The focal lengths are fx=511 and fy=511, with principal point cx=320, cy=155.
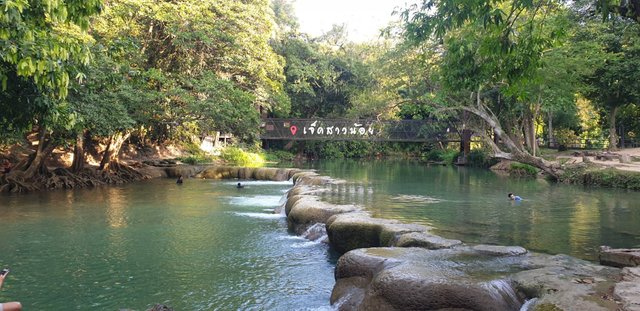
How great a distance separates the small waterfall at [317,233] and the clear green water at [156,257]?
22cm

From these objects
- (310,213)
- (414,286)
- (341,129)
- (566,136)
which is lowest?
(414,286)

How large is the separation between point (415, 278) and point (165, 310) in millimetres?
3203

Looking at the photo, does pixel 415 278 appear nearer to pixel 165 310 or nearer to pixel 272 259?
pixel 165 310

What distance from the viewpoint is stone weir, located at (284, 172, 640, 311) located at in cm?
571

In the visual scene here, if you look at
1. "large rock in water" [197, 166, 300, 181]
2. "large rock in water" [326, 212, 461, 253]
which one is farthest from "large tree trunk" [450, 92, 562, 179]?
"large rock in water" [326, 212, 461, 253]

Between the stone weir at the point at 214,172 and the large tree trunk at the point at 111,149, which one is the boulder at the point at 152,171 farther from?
the large tree trunk at the point at 111,149

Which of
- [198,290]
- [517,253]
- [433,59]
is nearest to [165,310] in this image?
[198,290]

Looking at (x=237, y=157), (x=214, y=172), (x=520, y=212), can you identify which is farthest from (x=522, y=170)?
(x=237, y=157)

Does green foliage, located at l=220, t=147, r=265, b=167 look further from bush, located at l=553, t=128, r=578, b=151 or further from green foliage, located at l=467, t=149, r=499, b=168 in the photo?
bush, located at l=553, t=128, r=578, b=151

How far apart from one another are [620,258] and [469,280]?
104 inches

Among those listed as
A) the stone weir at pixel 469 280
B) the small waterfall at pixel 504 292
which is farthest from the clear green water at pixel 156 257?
the small waterfall at pixel 504 292

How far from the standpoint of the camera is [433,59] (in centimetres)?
2844

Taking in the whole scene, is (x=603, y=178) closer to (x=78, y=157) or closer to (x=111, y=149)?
(x=111, y=149)

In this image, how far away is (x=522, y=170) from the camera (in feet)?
96.4
